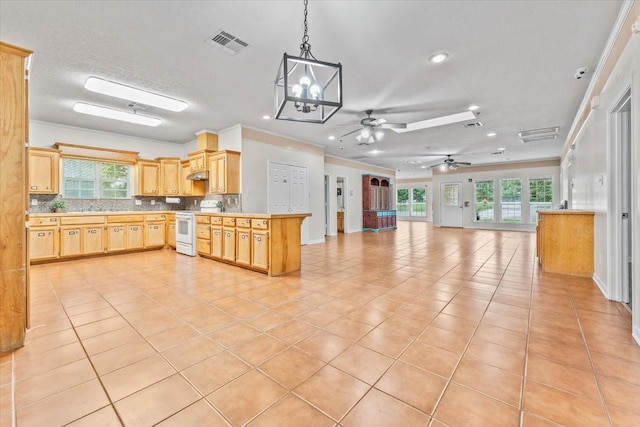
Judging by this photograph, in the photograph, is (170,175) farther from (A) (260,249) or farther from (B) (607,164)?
(B) (607,164)

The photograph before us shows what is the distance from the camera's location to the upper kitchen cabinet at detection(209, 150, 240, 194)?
5.65 m

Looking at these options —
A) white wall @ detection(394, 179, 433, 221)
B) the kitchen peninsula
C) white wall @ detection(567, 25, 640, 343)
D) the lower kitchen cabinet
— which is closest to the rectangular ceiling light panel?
white wall @ detection(567, 25, 640, 343)

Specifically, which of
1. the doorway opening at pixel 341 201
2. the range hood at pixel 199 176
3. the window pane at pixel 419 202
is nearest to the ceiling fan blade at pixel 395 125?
the range hood at pixel 199 176

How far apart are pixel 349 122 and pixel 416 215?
11921 mm

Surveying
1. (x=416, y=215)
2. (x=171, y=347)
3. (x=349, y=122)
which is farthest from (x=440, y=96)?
(x=416, y=215)

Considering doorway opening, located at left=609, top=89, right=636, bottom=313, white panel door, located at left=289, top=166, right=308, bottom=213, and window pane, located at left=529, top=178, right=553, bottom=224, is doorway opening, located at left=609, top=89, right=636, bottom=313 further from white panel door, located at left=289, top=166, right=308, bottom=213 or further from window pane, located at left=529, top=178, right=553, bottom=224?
window pane, located at left=529, top=178, right=553, bottom=224

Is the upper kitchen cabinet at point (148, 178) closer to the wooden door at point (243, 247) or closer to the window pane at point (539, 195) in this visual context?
the wooden door at point (243, 247)

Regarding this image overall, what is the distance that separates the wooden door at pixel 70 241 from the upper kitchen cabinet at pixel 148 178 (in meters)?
1.62

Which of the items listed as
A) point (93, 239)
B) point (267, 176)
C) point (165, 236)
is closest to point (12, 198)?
point (93, 239)

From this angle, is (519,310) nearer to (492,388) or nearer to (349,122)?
(492,388)

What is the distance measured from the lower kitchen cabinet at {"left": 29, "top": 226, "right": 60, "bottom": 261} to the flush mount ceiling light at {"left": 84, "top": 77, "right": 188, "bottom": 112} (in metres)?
2.92

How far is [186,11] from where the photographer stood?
7.90 feet

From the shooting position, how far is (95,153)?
20.0 feet

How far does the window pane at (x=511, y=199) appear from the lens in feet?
35.0
